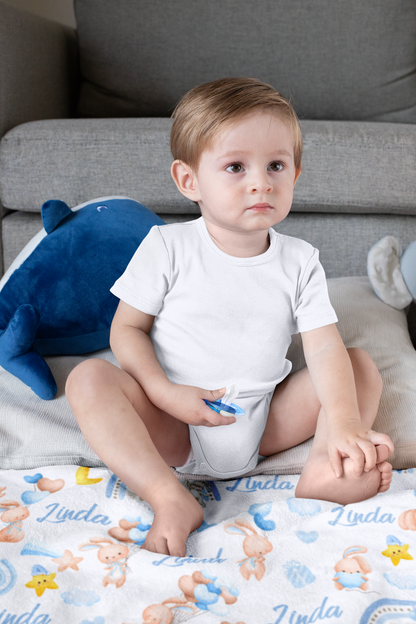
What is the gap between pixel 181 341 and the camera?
76 cm

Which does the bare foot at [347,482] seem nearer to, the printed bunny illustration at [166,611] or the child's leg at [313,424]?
the child's leg at [313,424]

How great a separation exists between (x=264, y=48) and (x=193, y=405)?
4.70ft

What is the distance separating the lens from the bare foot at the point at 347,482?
0.63 m

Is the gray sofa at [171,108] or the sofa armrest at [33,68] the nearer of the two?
the gray sofa at [171,108]

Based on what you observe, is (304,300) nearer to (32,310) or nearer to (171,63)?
(32,310)

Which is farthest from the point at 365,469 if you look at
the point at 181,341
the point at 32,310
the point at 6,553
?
the point at 32,310

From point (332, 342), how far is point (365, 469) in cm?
19

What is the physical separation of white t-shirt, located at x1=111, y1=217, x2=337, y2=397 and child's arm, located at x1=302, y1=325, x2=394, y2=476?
27mm

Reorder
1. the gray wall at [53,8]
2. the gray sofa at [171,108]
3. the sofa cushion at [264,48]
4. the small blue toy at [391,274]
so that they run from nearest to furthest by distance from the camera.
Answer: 1. the small blue toy at [391,274]
2. the gray sofa at [171,108]
3. the sofa cushion at [264,48]
4. the gray wall at [53,8]

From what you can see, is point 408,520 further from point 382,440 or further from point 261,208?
point 261,208

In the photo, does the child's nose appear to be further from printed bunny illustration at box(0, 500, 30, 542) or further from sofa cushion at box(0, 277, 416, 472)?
printed bunny illustration at box(0, 500, 30, 542)

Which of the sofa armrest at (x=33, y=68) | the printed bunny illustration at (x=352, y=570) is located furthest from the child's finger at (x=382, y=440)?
the sofa armrest at (x=33, y=68)

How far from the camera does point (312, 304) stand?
0.76 metres

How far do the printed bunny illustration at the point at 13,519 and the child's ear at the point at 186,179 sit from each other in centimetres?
46
